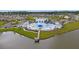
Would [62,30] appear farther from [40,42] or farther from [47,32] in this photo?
[40,42]

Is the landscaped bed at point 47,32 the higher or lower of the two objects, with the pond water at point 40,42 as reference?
higher

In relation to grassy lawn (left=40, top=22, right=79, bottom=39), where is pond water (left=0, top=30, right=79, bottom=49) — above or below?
below

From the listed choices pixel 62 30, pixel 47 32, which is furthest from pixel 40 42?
pixel 62 30

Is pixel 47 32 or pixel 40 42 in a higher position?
pixel 47 32

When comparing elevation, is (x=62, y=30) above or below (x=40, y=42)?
above

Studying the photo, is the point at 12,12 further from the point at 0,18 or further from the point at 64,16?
the point at 64,16
